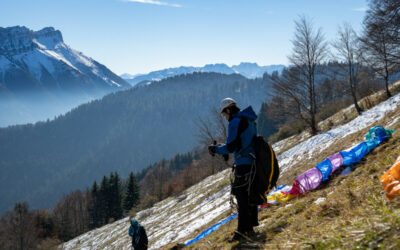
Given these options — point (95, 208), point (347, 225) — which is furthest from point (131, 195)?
point (347, 225)

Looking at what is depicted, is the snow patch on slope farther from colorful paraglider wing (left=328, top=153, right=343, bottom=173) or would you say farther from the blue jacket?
the blue jacket

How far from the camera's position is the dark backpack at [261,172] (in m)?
4.86

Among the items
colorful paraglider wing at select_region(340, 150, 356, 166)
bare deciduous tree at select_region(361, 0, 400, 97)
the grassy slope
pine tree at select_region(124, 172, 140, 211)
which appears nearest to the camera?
the grassy slope

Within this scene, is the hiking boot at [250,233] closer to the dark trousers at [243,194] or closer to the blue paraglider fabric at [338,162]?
the dark trousers at [243,194]

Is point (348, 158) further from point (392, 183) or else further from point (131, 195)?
point (131, 195)

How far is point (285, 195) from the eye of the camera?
790 centimetres

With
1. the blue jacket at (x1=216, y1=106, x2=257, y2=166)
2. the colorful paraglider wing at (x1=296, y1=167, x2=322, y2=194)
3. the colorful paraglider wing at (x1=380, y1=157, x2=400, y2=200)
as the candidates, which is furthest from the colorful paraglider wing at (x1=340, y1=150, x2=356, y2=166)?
the blue jacket at (x1=216, y1=106, x2=257, y2=166)

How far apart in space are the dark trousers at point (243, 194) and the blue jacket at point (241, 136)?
0.15 m

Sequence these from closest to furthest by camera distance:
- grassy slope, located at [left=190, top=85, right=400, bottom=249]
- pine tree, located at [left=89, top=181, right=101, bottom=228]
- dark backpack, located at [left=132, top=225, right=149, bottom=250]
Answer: grassy slope, located at [left=190, top=85, right=400, bottom=249] → dark backpack, located at [left=132, top=225, right=149, bottom=250] → pine tree, located at [left=89, top=181, right=101, bottom=228]

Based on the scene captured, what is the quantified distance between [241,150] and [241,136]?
0.90 ft

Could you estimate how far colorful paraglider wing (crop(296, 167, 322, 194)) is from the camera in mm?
7311

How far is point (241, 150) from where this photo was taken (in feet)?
16.1

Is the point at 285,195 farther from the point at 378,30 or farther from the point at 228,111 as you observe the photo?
the point at 378,30

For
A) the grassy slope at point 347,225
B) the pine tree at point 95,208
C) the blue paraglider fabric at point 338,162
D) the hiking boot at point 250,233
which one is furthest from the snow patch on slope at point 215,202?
the pine tree at point 95,208
